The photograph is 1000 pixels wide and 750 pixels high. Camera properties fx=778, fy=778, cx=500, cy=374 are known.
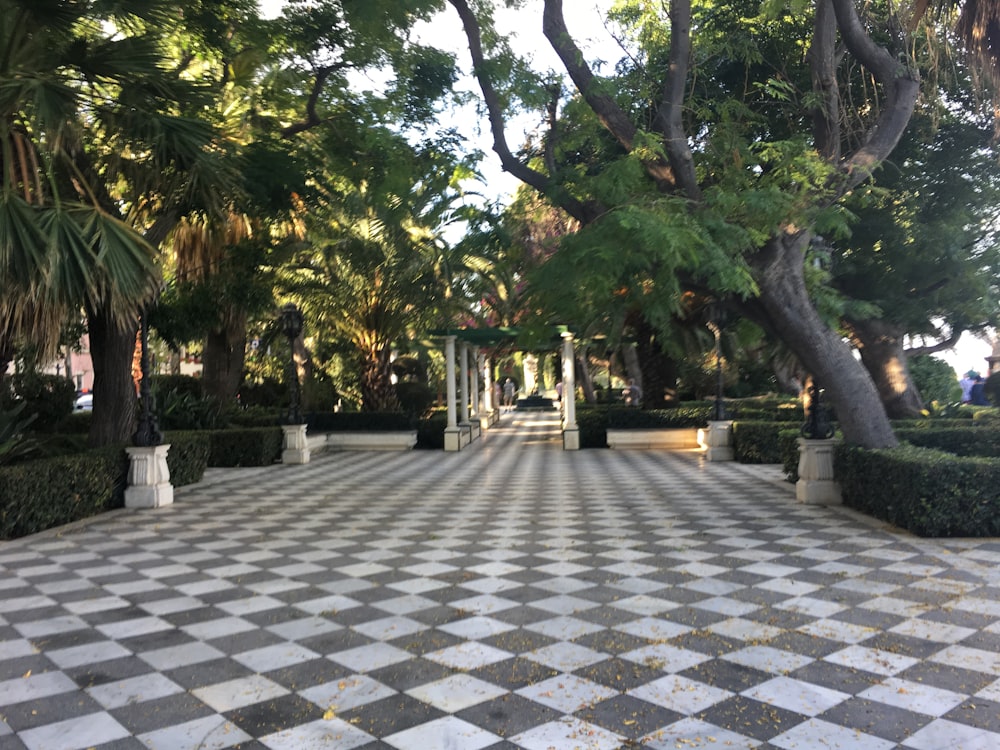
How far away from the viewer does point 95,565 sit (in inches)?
288

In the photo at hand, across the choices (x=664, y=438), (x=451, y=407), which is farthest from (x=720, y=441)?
(x=451, y=407)

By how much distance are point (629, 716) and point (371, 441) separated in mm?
17608

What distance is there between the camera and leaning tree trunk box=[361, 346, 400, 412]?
71.5 feet

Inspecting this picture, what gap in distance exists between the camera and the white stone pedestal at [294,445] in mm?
17359

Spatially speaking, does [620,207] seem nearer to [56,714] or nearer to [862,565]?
[862,565]

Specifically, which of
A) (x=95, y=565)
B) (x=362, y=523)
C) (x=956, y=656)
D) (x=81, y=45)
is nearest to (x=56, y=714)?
(x=95, y=565)

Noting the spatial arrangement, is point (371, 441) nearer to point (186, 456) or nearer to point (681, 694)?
point (186, 456)

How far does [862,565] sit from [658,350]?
49.2 feet

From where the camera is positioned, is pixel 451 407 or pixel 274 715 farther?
pixel 451 407

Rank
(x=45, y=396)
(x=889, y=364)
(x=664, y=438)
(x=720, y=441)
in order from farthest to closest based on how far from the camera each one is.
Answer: (x=664, y=438) < (x=45, y=396) < (x=720, y=441) < (x=889, y=364)

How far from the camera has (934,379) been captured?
26.7 m

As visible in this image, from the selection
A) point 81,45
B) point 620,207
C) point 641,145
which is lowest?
point 620,207

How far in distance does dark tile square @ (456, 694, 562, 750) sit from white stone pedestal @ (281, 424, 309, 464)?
14077mm

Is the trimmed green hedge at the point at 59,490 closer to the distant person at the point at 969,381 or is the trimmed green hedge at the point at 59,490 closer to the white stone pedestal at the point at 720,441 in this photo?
the white stone pedestal at the point at 720,441
